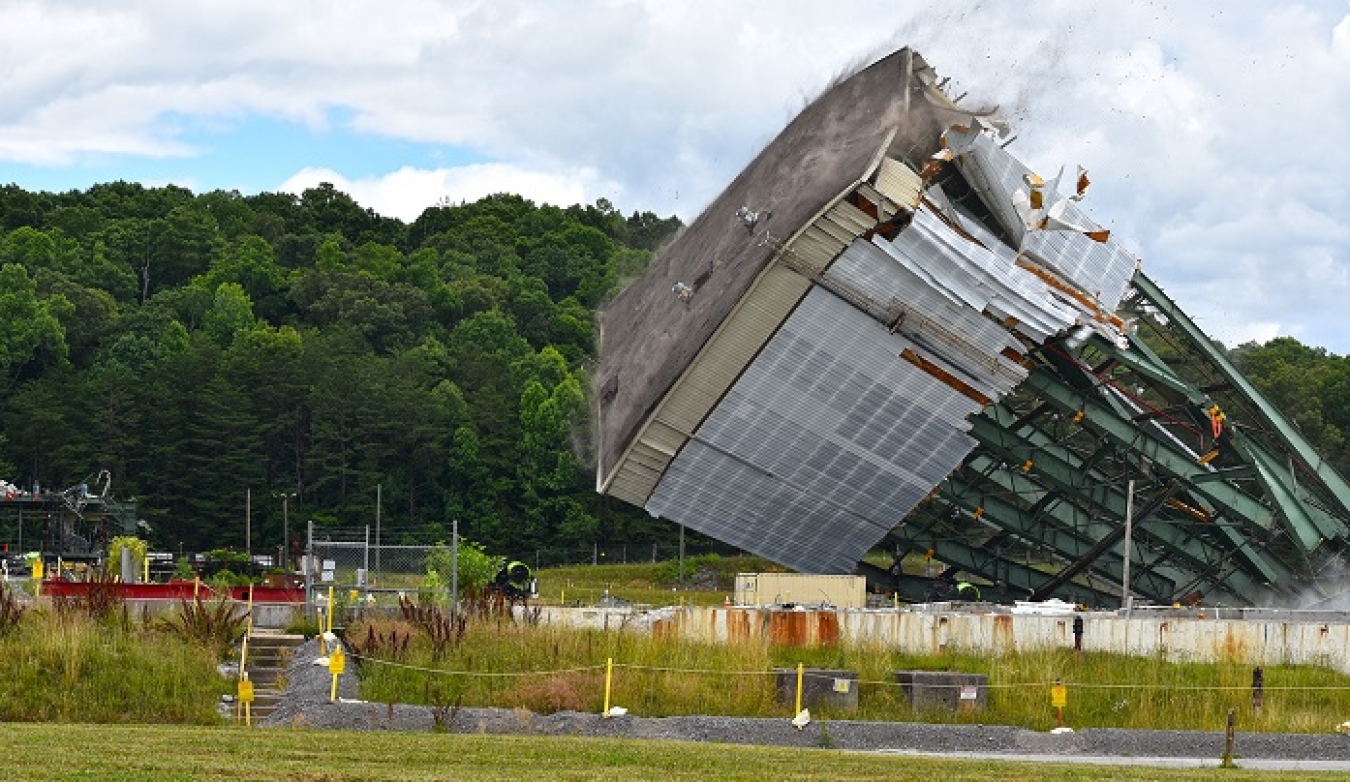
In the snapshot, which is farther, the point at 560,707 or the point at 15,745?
the point at 560,707

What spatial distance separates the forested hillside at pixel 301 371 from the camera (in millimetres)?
102438

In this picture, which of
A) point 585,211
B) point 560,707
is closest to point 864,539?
point 560,707

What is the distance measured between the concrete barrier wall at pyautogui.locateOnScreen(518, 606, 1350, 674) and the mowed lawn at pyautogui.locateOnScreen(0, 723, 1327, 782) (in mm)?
11281

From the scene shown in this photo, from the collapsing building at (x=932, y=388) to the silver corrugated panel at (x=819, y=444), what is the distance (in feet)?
0.20

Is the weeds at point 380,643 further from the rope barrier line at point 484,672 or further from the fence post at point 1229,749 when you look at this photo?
the fence post at point 1229,749

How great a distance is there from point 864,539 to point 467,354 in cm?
7631

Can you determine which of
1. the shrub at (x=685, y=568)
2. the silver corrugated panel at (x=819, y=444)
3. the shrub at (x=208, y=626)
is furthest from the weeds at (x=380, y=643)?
the shrub at (x=685, y=568)

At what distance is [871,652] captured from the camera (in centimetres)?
4097

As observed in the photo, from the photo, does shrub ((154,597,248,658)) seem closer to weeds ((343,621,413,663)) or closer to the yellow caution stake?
weeds ((343,621,413,663))

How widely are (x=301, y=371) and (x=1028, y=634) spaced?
75342 mm

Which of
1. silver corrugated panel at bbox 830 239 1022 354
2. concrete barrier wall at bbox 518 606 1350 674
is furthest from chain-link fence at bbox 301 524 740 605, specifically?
silver corrugated panel at bbox 830 239 1022 354

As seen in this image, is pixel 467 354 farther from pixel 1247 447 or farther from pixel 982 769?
pixel 982 769

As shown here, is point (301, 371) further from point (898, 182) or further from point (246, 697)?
point (246, 697)

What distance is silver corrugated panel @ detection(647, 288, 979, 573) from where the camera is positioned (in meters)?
45.8
